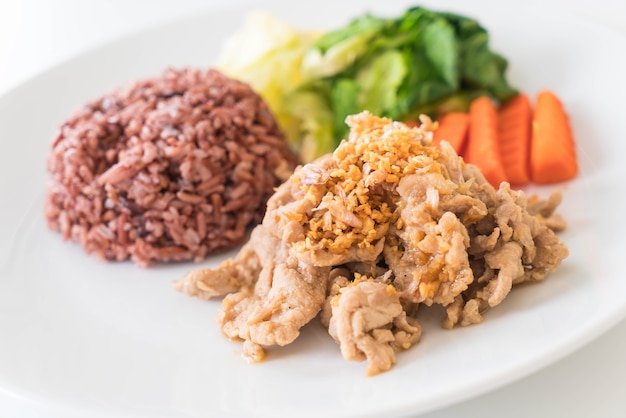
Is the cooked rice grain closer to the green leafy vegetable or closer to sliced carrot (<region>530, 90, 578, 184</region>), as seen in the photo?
the green leafy vegetable

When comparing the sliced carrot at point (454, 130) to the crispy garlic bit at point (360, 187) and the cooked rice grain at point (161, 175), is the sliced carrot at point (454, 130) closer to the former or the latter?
the cooked rice grain at point (161, 175)

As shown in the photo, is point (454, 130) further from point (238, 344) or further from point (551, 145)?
point (238, 344)

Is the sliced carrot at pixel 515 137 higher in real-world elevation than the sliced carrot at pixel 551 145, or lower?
lower

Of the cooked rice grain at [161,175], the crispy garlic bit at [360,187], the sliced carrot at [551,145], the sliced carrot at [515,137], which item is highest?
the crispy garlic bit at [360,187]

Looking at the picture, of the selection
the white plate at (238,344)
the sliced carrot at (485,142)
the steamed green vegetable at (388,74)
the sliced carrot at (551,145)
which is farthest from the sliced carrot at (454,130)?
the white plate at (238,344)

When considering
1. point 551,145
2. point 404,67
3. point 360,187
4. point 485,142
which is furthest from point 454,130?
point 360,187

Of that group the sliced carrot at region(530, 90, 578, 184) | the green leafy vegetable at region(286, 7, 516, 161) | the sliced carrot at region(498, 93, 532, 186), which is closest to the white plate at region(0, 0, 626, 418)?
the sliced carrot at region(530, 90, 578, 184)
